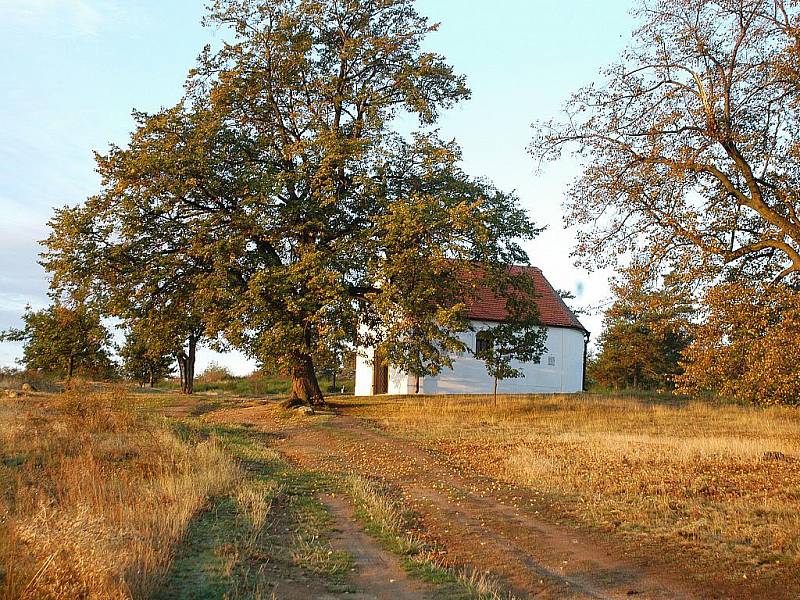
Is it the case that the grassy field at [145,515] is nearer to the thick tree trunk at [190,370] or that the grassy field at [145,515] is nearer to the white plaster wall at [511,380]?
the white plaster wall at [511,380]

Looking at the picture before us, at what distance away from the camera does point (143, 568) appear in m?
6.82

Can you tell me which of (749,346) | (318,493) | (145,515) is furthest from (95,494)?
(749,346)

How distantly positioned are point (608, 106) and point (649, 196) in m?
2.51

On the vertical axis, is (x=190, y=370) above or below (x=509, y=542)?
above

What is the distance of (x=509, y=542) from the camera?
9352 millimetres

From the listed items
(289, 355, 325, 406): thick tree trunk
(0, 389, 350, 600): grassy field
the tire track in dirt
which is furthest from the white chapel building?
the tire track in dirt

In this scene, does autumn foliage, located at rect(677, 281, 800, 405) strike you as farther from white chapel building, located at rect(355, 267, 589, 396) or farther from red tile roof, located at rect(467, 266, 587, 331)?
red tile roof, located at rect(467, 266, 587, 331)

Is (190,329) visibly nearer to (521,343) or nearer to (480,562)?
(521,343)

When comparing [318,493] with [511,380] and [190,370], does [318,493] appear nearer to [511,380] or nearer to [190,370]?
[511,380]

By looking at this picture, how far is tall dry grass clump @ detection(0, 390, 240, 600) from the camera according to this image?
20.3 feet

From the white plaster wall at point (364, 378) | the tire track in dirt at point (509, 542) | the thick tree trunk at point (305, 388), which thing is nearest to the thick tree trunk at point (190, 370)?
the white plaster wall at point (364, 378)

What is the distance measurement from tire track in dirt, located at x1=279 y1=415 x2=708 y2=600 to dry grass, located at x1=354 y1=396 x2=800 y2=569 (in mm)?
975

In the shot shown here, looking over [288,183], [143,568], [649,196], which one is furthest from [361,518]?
[288,183]

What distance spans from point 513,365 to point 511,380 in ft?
2.75
